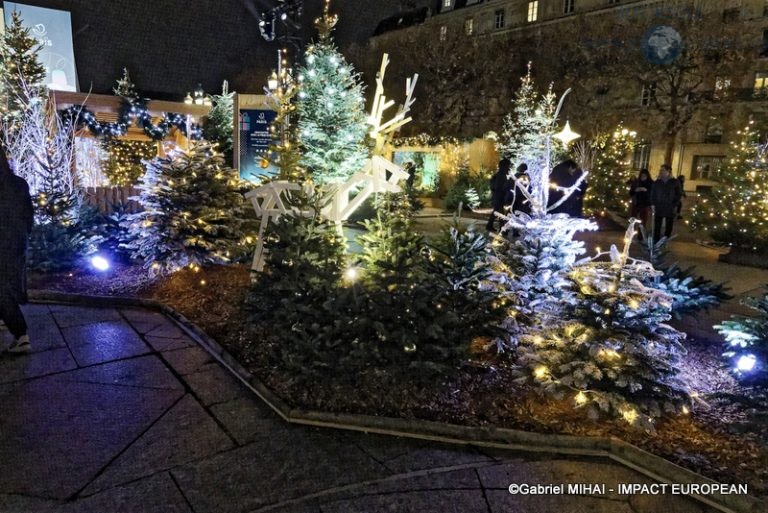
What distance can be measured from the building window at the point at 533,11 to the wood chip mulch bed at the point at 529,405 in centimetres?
3590

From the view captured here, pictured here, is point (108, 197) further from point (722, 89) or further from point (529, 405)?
point (722, 89)

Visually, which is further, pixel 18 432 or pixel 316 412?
pixel 316 412

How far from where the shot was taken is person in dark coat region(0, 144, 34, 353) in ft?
16.5

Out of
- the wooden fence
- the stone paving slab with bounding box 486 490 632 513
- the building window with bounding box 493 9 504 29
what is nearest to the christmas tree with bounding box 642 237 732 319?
the stone paving slab with bounding box 486 490 632 513

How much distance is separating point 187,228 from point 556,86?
24.3 meters

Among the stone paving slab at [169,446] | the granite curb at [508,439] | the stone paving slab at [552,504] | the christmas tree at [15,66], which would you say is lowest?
the stone paving slab at [169,446]

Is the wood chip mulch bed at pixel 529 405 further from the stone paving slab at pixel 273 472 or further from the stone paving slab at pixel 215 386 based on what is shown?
the stone paving slab at pixel 273 472

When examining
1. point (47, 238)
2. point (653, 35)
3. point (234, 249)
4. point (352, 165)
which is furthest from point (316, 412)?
point (653, 35)

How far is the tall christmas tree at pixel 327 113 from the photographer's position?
13.8m

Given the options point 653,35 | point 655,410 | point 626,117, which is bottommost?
point 655,410

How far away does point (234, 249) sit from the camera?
7.86 meters

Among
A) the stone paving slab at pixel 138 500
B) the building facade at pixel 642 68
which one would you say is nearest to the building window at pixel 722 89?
the building facade at pixel 642 68

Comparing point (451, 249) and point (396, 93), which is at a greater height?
point (396, 93)

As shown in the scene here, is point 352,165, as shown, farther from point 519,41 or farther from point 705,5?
point 705,5
